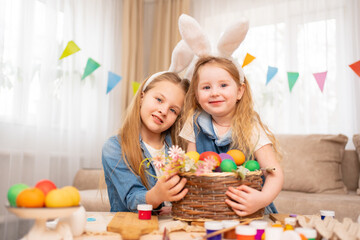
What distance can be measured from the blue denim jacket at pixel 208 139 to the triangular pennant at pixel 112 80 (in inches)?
89.1

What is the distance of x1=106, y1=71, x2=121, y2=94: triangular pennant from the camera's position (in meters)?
3.49

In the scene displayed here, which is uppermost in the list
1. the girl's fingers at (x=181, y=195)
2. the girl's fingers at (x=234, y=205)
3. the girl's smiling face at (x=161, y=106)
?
the girl's smiling face at (x=161, y=106)

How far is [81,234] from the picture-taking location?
31.2 inches

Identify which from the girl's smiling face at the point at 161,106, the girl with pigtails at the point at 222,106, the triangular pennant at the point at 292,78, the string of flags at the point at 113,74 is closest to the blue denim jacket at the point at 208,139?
the girl with pigtails at the point at 222,106

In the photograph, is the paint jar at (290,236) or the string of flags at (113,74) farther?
the string of flags at (113,74)

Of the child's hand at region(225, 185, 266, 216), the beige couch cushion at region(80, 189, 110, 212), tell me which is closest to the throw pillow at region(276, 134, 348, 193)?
the beige couch cushion at region(80, 189, 110, 212)

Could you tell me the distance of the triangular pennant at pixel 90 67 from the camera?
Result: 3213mm

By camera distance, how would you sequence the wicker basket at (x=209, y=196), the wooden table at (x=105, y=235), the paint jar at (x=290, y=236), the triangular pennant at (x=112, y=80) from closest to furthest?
1. the paint jar at (x=290, y=236)
2. the wooden table at (x=105, y=235)
3. the wicker basket at (x=209, y=196)
4. the triangular pennant at (x=112, y=80)

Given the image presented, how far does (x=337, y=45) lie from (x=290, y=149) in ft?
3.78

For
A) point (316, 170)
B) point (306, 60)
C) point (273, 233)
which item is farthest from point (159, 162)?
point (306, 60)

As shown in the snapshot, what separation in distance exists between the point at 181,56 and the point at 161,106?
25cm

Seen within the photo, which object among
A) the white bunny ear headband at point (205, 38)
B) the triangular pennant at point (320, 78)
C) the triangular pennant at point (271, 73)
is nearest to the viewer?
the white bunny ear headband at point (205, 38)

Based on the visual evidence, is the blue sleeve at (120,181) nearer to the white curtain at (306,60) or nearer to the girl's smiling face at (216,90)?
the girl's smiling face at (216,90)

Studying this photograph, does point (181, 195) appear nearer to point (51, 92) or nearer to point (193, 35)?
point (193, 35)
